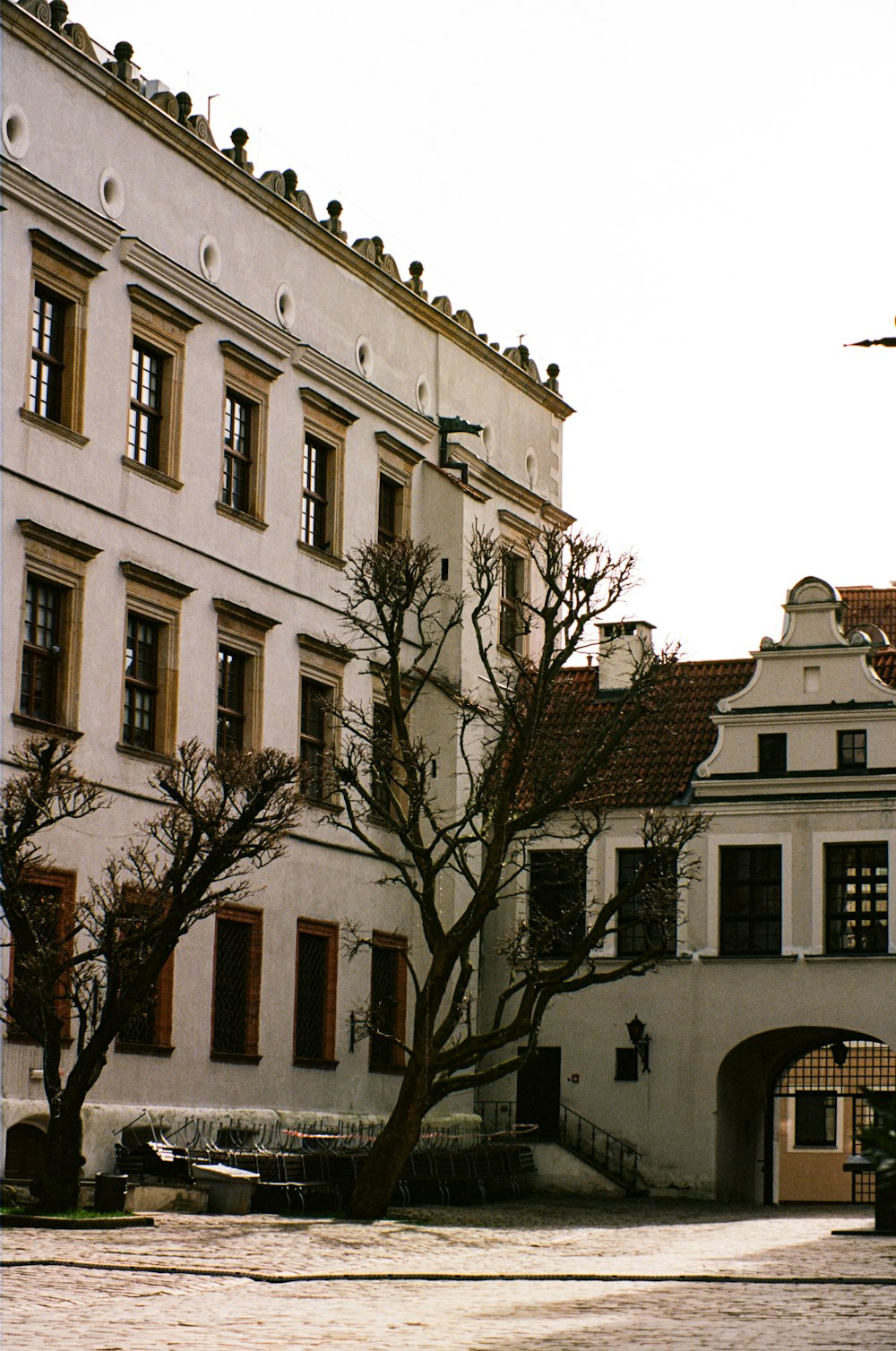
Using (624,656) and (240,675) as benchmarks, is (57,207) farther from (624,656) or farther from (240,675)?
(624,656)

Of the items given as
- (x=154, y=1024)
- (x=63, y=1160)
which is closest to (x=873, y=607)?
(x=154, y=1024)

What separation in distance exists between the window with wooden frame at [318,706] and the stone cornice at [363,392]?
4417 mm

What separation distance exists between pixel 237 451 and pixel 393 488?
18.3 feet

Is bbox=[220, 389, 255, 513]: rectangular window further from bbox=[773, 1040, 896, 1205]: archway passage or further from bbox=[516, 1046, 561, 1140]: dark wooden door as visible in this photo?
bbox=[773, 1040, 896, 1205]: archway passage

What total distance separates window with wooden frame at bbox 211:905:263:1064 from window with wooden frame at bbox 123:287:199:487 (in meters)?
6.54

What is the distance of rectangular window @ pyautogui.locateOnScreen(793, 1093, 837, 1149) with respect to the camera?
2138 inches

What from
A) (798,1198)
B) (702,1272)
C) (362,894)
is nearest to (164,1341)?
(702,1272)

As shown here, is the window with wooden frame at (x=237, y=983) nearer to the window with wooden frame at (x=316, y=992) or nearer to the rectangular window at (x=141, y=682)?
the window with wooden frame at (x=316, y=992)

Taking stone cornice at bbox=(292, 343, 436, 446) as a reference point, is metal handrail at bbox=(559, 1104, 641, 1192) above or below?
below

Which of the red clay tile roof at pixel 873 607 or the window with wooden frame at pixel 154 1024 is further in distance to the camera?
the red clay tile roof at pixel 873 607

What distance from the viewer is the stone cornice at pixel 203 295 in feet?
92.7

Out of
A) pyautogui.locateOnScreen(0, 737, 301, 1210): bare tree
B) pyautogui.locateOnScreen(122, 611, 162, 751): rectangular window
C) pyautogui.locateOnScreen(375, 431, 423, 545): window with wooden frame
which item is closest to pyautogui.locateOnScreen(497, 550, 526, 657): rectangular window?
pyautogui.locateOnScreen(375, 431, 423, 545): window with wooden frame

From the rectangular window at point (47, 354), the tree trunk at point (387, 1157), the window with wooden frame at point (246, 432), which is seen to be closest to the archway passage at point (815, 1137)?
the window with wooden frame at point (246, 432)

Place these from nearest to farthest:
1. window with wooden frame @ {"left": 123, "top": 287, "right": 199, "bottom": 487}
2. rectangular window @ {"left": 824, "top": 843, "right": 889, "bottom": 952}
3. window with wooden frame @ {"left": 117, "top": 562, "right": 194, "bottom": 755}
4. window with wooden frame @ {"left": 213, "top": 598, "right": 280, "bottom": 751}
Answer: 1. window with wooden frame @ {"left": 117, "top": 562, "right": 194, "bottom": 755}
2. window with wooden frame @ {"left": 123, "top": 287, "right": 199, "bottom": 487}
3. window with wooden frame @ {"left": 213, "top": 598, "right": 280, "bottom": 751}
4. rectangular window @ {"left": 824, "top": 843, "right": 889, "bottom": 952}
